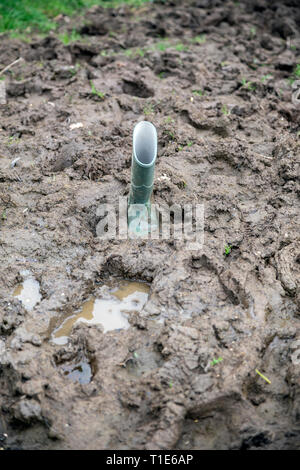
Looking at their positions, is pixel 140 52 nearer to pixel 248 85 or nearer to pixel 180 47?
pixel 180 47

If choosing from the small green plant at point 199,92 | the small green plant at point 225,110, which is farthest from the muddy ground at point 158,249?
the small green plant at point 199,92

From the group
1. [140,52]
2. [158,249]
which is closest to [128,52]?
[140,52]

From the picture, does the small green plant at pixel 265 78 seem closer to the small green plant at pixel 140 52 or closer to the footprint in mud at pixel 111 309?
the small green plant at pixel 140 52

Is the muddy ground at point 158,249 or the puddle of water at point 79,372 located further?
the puddle of water at point 79,372

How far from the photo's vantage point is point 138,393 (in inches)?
107

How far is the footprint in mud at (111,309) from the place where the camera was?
3.15 metres

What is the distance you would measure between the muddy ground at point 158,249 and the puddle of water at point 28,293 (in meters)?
0.05

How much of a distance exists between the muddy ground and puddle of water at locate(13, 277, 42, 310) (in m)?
0.05

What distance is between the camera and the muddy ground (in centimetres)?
266

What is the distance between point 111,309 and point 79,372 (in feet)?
1.67

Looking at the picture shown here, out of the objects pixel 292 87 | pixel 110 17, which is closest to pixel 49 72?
pixel 110 17

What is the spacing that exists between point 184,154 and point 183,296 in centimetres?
155

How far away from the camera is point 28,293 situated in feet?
10.9

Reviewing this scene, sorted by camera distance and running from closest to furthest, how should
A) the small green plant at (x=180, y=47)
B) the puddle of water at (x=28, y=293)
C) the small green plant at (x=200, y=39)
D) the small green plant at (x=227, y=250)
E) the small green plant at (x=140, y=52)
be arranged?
the puddle of water at (x=28, y=293)
the small green plant at (x=227, y=250)
the small green plant at (x=140, y=52)
the small green plant at (x=180, y=47)
the small green plant at (x=200, y=39)
